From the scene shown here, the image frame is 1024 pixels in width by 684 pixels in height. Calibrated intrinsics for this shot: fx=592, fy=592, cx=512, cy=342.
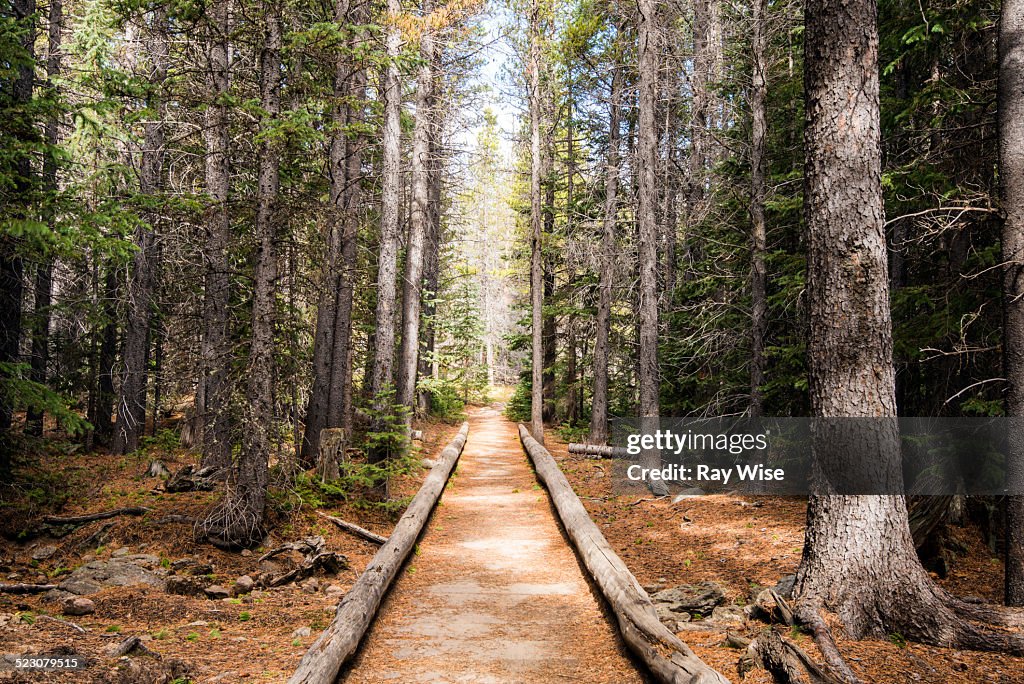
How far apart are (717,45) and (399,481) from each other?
12045mm

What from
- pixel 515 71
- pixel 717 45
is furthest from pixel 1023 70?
pixel 515 71

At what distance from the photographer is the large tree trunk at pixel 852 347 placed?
15.4 feet

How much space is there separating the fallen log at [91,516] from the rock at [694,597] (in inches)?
299

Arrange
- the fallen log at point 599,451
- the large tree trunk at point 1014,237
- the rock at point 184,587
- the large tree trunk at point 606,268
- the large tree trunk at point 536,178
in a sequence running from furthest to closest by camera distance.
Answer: the large tree trunk at point 606,268 → the large tree trunk at point 536,178 → the fallen log at point 599,451 → the rock at point 184,587 → the large tree trunk at point 1014,237

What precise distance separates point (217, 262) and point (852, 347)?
1058 centimetres

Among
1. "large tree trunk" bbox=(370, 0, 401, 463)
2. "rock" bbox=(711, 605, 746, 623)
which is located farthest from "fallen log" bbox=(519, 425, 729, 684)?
"large tree trunk" bbox=(370, 0, 401, 463)

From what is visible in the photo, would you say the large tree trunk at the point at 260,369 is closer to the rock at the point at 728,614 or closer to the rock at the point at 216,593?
the rock at the point at 216,593

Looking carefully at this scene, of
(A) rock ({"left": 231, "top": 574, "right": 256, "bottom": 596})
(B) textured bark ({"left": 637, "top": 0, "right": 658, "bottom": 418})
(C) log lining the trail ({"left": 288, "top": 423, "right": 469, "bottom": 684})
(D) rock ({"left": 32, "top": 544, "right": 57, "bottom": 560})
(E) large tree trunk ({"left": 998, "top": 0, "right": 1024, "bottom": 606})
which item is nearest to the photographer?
(C) log lining the trail ({"left": 288, "top": 423, "right": 469, "bottom": 684})

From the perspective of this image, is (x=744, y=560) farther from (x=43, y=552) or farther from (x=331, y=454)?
(x=43, y=552)

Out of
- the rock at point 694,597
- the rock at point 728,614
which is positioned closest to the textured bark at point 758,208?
the rock at point 694,597

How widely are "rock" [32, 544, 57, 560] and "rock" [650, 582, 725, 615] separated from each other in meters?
7.58

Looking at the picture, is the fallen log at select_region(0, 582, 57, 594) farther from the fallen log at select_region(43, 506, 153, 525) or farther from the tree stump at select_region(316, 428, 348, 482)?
the tree stump at select_region(316, 428, 348, 482)

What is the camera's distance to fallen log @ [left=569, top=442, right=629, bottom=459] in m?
16.1

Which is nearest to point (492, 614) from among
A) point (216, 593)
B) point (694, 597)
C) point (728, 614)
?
point (694, 597)
